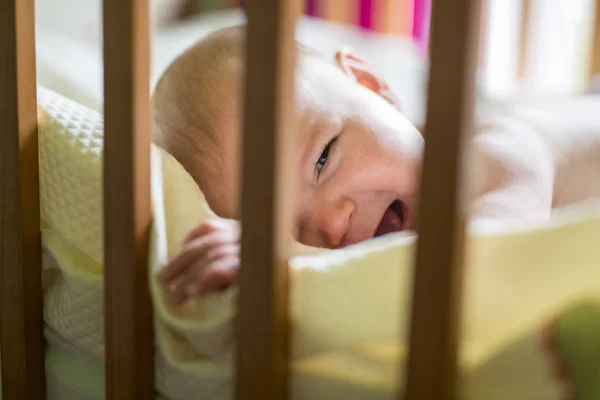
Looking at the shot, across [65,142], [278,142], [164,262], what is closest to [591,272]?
[278,142]

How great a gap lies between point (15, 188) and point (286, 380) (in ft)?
1.13

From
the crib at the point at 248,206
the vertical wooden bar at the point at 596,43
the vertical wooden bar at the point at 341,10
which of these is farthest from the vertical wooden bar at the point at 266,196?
the vertical wooden bar at the point at 596,43

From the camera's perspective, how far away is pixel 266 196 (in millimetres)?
508

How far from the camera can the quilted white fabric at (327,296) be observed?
0.49 meters

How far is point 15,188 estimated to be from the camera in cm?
69

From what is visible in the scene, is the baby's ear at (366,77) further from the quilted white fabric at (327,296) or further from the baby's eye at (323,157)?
the quilted white fabric at (327,296)

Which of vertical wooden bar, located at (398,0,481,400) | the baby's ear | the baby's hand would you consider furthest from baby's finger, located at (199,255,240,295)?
the baby's ear

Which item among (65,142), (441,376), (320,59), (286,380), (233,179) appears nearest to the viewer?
(441,376)

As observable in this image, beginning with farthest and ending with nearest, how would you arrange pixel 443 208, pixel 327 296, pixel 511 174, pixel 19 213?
1. pixel 511 174
2. pixel 19 213
3. pixel 327 296
4. pixel 443 208

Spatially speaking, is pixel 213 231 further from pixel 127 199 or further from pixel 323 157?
pixel 323 157

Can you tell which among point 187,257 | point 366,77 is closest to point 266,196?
point 187,257

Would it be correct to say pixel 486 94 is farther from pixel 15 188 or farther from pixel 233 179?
pixel 15 188

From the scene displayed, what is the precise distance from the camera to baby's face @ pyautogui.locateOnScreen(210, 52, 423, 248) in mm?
813

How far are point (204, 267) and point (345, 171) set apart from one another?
29cm
